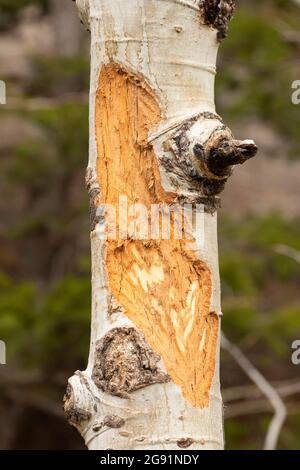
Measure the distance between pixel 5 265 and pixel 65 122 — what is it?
10.9ft

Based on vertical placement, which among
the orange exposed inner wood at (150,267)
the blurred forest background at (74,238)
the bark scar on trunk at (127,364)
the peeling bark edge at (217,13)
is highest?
the blurred forest background at (74,238)

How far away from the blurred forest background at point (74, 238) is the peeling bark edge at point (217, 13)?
86.5 inches

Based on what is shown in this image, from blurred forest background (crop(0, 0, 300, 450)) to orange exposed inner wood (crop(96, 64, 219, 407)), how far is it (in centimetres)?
224

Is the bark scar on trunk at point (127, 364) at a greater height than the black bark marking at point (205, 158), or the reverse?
the black bark marking at point (205, 158)

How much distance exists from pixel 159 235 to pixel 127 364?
0.72 feet

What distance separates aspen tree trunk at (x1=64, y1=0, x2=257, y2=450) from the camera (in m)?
1.43

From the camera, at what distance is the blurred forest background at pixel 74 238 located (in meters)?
5.15

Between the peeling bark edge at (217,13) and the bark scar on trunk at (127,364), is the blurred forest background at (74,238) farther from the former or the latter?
the bark scar on trunk at (127,364)

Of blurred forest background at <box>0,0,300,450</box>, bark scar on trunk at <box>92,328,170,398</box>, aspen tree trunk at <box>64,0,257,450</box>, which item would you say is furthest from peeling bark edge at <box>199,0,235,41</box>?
blurred forest background at <box>0,0,300,450</box>

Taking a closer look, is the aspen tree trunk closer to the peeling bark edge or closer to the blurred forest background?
the peeling bark edge

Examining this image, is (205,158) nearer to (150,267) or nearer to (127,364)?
(150,267)

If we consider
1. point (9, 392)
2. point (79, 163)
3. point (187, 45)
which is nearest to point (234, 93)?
point (79, 163)

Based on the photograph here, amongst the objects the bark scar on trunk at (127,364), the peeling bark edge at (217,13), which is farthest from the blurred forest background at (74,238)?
the bark scar on trunk at (127,364)

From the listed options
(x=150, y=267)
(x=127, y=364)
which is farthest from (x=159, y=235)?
(x=127, y=364)
